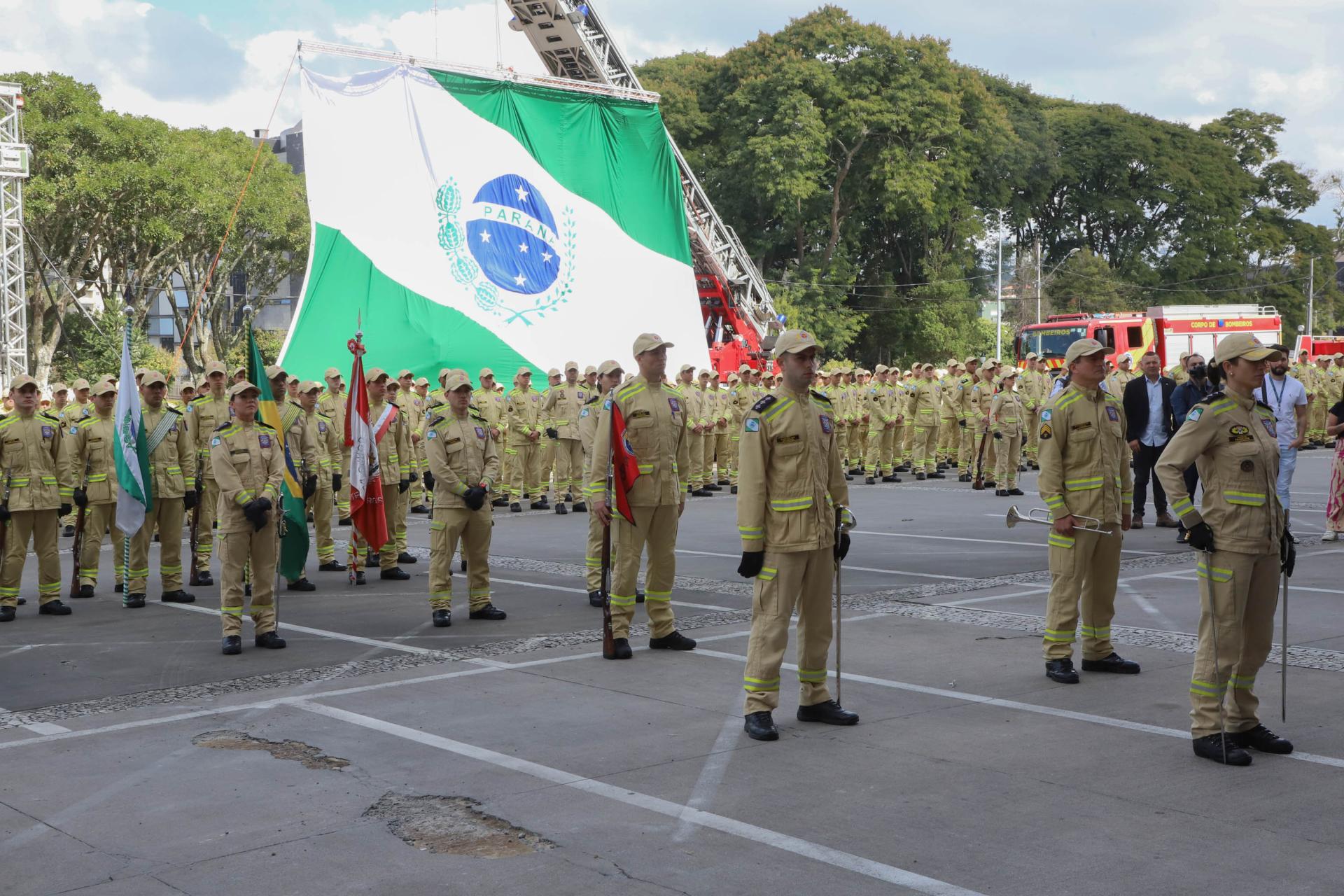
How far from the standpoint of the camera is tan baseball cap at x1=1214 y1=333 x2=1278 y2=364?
21.3 ft

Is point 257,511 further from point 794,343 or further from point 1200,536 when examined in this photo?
point 1200,536

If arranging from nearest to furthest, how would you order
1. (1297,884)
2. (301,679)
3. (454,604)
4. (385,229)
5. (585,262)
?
1. (1297,884)
2. (301,679)
3. (454,604)
4. (385,229)
5. (585,262)

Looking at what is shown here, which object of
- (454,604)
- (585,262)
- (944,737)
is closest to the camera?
(944,737)

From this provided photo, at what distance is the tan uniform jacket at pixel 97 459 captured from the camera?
509 inches

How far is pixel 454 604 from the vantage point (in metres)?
11.6

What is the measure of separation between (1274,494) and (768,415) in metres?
2.53

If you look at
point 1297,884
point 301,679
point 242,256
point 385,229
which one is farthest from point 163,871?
point 242,256

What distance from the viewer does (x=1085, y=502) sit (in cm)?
835

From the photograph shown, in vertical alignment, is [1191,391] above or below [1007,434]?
above

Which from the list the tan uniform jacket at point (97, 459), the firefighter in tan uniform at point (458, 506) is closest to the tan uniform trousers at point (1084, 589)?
the firefighter in tan uniform at point (458, 506)

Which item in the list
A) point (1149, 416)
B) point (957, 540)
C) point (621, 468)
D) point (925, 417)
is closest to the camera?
point (621, 468)

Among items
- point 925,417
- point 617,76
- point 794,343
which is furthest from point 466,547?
point 617,76

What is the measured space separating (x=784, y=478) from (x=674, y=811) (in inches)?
81.9

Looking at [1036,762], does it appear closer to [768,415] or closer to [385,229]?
[768,415]
